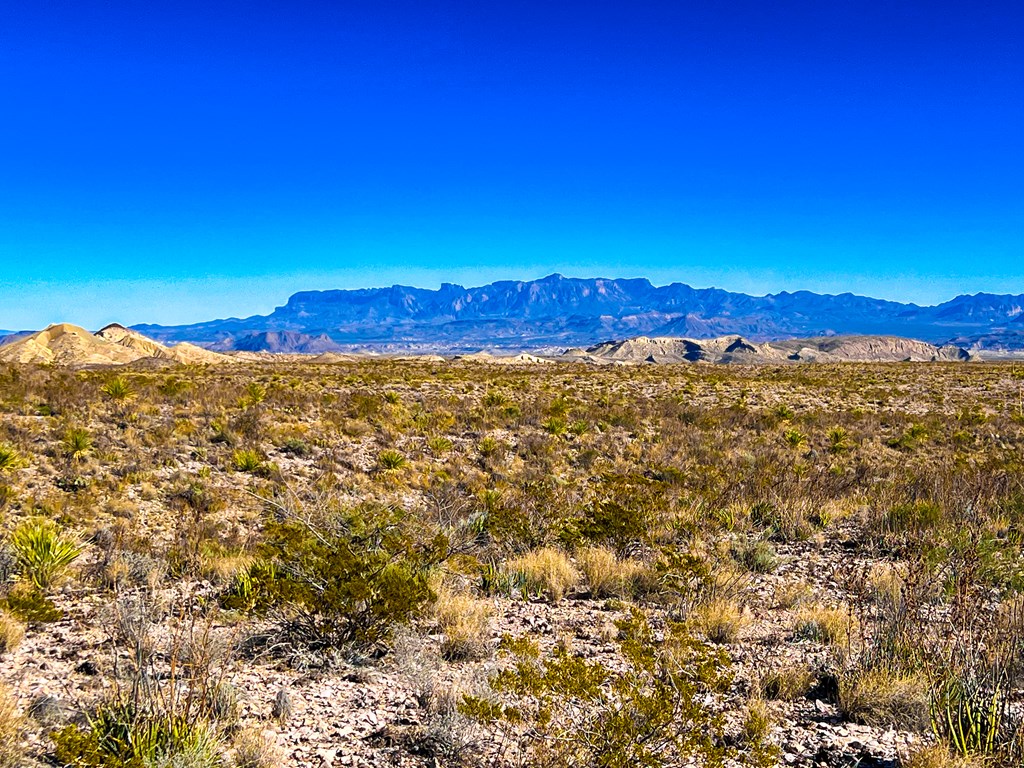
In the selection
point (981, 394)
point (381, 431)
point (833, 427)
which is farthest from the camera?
point (981, 394)

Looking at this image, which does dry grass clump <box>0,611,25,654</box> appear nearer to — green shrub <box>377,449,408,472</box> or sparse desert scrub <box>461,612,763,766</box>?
sparse desert scrub <box>461,612,763,766</box>

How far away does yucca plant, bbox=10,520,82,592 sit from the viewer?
6.22 metres

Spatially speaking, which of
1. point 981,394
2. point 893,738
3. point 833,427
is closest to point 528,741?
point 893,738

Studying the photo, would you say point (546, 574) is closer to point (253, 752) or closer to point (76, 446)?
point (253, 752)

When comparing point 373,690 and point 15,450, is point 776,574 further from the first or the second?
point 15,450

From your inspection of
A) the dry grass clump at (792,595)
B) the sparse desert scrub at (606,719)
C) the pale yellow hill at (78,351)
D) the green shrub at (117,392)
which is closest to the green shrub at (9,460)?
the green shrub at (117,392)

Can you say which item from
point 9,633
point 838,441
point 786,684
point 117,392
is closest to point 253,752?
point 9,633

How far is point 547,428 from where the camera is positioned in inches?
665

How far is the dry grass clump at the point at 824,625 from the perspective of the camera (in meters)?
5.52

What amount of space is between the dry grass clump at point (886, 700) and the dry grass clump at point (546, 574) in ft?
9.66

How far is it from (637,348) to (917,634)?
166 meters

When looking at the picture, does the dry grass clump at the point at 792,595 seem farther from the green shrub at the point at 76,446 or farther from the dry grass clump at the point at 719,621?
the green shrub at the point at 76,446

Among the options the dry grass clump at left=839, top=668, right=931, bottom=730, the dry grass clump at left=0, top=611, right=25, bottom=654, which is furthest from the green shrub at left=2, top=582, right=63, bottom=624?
the dry grass clump at left=839, top=668, right=931, bottom=730

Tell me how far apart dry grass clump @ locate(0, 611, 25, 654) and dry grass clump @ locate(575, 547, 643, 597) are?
17.5 feet
